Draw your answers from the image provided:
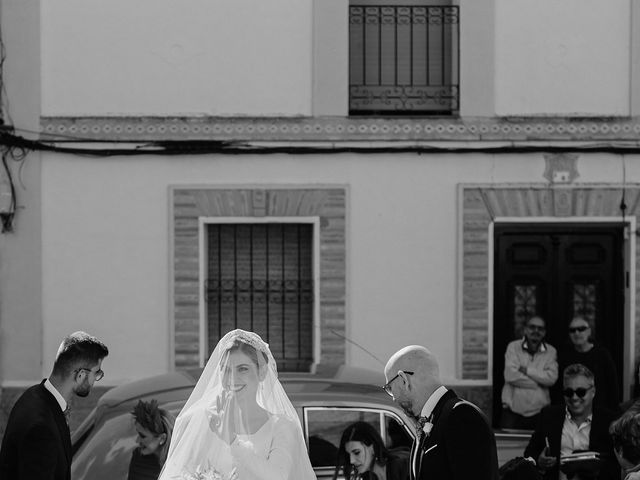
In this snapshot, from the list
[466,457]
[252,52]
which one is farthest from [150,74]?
[466,457]

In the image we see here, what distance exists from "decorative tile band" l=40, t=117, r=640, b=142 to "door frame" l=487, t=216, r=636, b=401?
756 millimetres

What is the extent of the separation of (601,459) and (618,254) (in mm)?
4433

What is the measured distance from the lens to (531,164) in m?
11.5

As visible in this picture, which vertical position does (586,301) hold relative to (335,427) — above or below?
above

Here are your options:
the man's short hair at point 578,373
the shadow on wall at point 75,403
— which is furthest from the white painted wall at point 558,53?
the shadow on wall at point 75,403

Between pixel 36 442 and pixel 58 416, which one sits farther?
pixel 58 416

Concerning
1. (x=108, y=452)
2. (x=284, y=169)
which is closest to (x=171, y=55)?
(x=284, y=169)

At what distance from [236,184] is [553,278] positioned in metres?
3.04

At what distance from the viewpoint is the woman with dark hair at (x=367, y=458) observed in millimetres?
6484

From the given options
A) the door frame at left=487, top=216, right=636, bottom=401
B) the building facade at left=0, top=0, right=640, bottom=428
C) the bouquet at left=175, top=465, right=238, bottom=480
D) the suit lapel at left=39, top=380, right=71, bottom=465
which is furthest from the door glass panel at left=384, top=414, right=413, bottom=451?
the door frame at left=487, top=216, right=636, bottom=401

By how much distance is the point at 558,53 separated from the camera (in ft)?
37.8

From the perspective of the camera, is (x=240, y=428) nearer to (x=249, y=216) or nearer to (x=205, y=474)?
(x=205, y=474)

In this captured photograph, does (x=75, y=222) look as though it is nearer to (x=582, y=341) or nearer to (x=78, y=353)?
(x=582, y=341)

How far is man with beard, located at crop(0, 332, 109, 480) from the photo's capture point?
5.18 metres
